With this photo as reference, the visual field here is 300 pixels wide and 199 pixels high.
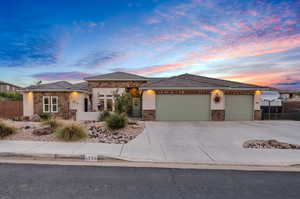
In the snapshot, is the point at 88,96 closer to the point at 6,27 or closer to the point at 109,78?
the point at 109,78

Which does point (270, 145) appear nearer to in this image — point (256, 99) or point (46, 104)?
point (256, 99)

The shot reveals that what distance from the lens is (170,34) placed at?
12539 millimetres

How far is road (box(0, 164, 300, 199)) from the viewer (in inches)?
100

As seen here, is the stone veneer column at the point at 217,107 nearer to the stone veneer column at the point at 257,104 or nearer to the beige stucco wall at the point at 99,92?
the stone veneer column at the point at 257,104

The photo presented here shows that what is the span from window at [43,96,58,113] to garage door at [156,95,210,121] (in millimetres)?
10728

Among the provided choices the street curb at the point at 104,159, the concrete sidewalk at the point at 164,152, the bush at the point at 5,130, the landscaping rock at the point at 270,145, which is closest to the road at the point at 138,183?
the street curb at the point at 104,159

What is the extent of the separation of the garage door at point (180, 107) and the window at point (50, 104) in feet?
35.2

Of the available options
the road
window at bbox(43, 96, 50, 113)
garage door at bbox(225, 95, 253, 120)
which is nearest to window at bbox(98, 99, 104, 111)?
window at bbox(43, 96, 50, 113)

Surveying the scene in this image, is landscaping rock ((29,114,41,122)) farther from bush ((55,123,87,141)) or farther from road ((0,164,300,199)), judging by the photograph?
road ((0,164,300,199))

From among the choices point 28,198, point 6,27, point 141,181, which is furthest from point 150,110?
point 6,27

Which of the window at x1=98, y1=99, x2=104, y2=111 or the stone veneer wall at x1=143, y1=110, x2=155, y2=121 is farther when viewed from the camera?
the window at x1=98, y1=99, x2=104, y2=111

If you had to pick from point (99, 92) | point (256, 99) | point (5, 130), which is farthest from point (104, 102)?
point (256, 99)

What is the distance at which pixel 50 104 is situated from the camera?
47.1ft

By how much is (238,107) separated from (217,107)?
7.30 feet
